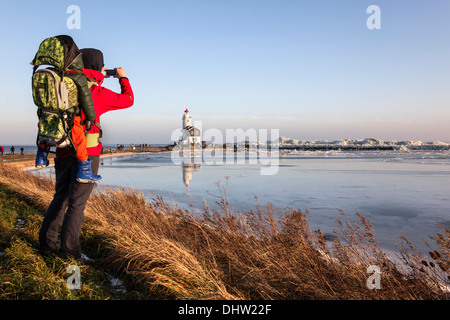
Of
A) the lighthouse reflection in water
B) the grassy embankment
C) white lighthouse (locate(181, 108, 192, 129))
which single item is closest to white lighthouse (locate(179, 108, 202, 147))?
white lighthouse (locate(181, 108, 192, 129))

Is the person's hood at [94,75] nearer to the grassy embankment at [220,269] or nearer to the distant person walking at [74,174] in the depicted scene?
the distant person walking at [74,174]

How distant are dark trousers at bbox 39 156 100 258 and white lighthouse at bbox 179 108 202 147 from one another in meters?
71.2

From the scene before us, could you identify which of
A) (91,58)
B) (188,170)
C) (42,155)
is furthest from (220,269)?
(188,170)

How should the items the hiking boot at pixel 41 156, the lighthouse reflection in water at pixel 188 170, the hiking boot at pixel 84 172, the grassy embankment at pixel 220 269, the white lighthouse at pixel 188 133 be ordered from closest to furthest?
the grassy embankment at pixel 220 269 → the hiking boot at pixel 84 172 → the hiking boot at pixel 41 156 → the lighthouse reflection in water at pixel 188 170 → the white lighthouse at pixel 188 133

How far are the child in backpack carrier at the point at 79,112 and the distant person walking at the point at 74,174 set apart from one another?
130 mm

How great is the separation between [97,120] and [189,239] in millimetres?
2188

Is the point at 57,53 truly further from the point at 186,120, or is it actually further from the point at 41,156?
the point at 186,120

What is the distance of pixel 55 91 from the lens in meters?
2.65

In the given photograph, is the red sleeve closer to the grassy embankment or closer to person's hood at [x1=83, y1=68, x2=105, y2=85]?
person's hood at [x1=83, y1=68, x2=105, y2=85]

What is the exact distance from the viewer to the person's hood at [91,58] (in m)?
3.15

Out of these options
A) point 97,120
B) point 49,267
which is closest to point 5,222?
point 49,267

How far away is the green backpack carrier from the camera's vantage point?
2664 millimetres

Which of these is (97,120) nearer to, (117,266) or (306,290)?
(117,266)

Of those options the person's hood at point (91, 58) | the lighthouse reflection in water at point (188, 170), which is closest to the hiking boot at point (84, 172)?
the person's hood at point (91, 58)
